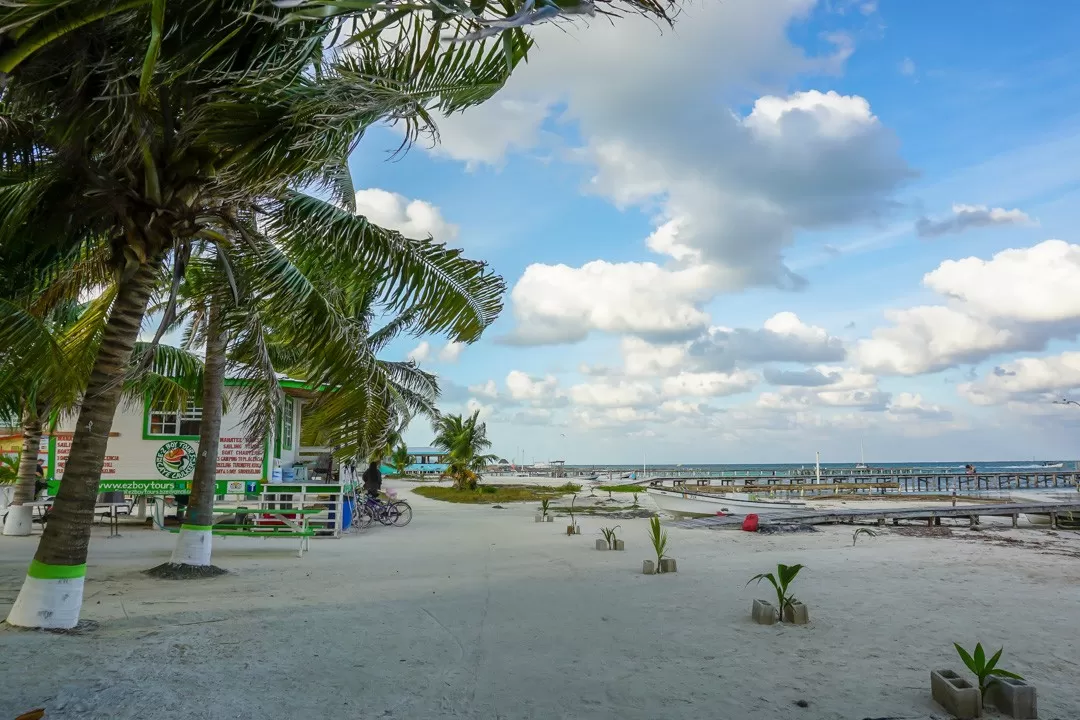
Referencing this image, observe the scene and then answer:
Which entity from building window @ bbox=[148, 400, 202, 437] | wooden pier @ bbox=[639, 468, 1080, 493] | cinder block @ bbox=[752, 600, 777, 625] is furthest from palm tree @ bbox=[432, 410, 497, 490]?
cinder block @ bbox=[752, 600, 777, 625]

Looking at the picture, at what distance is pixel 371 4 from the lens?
1.58 metres

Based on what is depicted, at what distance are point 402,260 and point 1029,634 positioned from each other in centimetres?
696

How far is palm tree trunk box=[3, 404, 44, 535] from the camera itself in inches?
566

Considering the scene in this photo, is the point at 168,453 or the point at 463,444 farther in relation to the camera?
the point at 463,444

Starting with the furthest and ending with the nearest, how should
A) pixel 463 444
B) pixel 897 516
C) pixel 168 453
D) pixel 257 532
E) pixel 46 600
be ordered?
pixel 463 444
pixel 897 516
pixel 168 453
pixel 257 532
pixel 46 600

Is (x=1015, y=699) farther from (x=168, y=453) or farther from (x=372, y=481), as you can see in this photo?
(x=372, y=481)

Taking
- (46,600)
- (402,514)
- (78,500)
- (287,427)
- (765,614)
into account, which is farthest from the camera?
(402,514)

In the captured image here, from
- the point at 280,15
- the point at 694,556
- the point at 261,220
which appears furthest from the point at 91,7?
the point at 694,556

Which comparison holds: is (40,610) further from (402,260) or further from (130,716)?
(402,260)

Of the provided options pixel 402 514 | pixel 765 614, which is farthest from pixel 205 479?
pixel 402 514

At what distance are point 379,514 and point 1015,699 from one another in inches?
624

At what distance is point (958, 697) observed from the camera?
13.8 ft

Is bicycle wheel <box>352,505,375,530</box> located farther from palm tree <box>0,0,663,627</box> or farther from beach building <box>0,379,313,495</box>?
palm tree <box>0,0,663,627</box>

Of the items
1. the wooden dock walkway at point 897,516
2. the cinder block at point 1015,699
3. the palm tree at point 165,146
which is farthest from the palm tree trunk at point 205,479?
the wooden dock walkway at point 897,516
